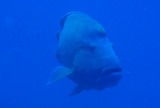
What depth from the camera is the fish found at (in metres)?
3.66

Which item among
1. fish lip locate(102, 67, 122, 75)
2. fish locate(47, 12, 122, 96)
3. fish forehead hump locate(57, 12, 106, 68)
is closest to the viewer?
fish lip locate(102, 67, 122, 75)

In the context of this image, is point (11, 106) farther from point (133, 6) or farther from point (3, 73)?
point (133, 6)

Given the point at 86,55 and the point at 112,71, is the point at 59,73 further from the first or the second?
the point at 112,71

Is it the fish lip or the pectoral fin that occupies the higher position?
the pectoral fin

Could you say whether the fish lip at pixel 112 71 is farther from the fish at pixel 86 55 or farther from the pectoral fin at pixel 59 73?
the pectoral fin at pixel 59 73

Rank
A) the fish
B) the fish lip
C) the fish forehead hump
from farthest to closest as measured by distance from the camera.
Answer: the fish forehead hump
the fish
the fish lip

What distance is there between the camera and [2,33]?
21516 millimetres

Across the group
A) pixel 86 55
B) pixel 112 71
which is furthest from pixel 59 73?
pixel 112 71

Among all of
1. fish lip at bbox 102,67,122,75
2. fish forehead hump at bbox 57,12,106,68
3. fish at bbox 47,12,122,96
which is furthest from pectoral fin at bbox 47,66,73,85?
fish lip at bbox 102,67,122,75

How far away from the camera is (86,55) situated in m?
3.95

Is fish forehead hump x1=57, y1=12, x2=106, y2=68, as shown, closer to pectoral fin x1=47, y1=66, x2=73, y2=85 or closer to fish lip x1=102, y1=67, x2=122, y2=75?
pectoral fin x1=47, y1=66, x2=73, y2=85

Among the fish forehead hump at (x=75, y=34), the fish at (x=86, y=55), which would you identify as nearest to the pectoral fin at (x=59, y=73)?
the fish at (x=86, y=55)

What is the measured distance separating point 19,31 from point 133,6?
11461mm

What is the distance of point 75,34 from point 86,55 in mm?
428
